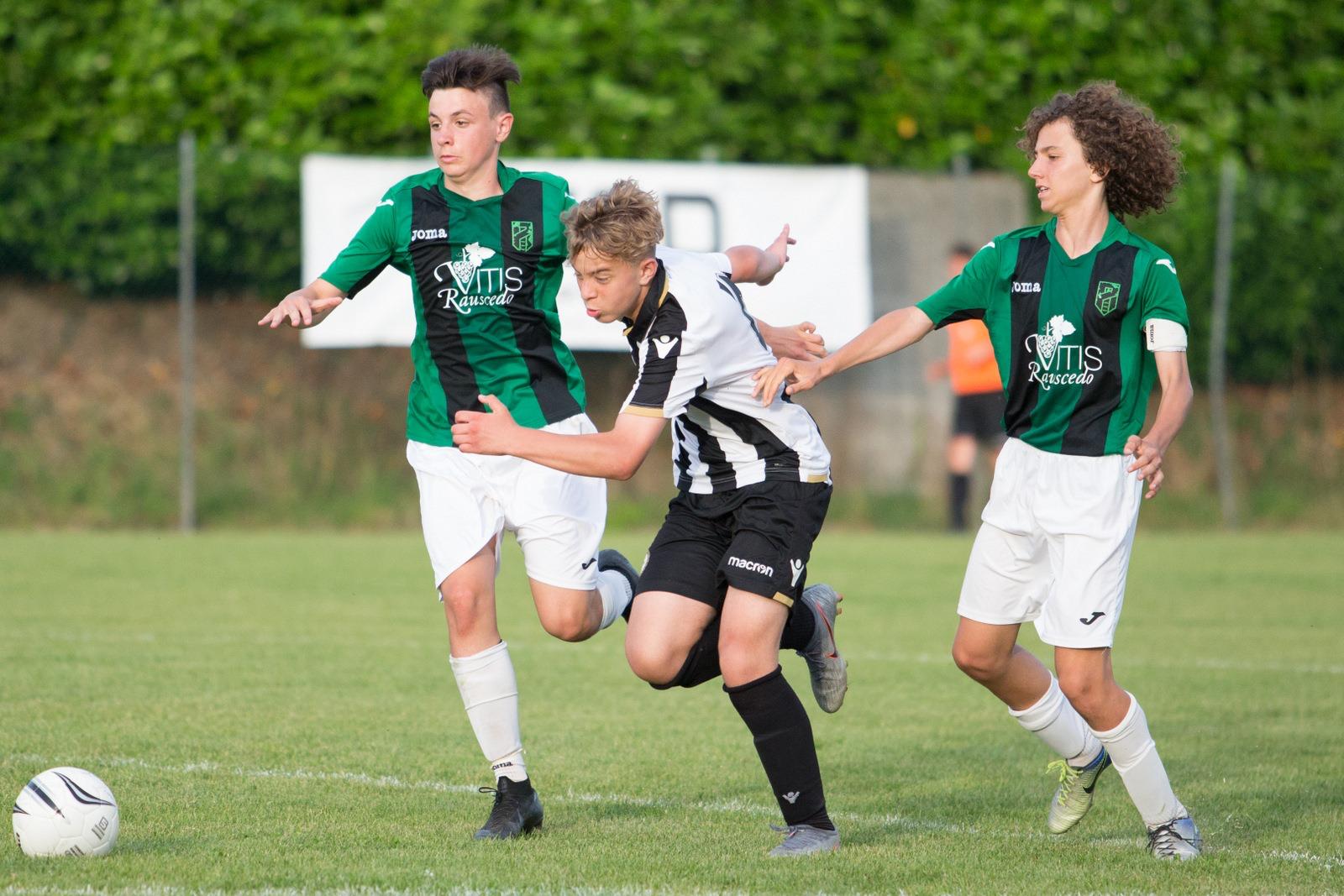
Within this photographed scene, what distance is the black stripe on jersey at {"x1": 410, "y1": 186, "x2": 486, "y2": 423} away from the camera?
5062 mm

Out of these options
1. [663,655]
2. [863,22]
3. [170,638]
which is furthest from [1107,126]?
[863,22]

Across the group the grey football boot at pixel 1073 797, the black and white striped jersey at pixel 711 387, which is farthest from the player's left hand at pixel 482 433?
the grey football boot at pixel 1073 797

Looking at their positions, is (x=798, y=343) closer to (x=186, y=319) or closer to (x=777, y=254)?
(x=777, y=254)

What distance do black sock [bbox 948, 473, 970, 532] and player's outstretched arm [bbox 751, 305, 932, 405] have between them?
8715 millimetres

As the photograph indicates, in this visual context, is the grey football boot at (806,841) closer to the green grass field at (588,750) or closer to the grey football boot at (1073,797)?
the green grass field at (588,750)

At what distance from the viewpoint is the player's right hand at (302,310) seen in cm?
467

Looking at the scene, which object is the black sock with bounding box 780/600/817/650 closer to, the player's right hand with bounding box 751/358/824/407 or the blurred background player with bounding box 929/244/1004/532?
the player's right hand with bounding box 751/358/824/407

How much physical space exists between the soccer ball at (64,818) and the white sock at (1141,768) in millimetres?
2620

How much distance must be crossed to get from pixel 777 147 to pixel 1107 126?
412 inches

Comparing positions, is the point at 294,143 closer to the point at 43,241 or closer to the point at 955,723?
the point at 43,241

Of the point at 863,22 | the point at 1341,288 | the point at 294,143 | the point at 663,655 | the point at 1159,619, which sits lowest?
the point at 1159,619

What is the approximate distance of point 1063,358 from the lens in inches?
181

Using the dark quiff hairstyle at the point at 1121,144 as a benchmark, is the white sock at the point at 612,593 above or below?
below

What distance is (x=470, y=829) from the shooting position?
15.4ft
